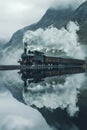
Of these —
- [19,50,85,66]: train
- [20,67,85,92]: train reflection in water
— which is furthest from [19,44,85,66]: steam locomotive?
[20,67,85,92]: train reflection in water

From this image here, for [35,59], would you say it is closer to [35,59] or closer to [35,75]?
[35,59]

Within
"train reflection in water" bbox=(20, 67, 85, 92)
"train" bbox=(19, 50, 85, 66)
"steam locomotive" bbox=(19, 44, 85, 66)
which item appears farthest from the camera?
"steam locomotive" bbox=(19, 44, 85, 66)

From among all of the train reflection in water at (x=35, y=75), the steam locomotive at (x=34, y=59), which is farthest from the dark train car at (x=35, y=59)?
the train reflection in water at (x=35, y=75)

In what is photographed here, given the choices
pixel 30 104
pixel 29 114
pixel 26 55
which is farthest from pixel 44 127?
pixel 26 55

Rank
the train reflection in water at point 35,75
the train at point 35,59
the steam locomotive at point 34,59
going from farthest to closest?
the steam locomotive at point 34,59
the train at point 35,59
the train reflection in water at point 35,75

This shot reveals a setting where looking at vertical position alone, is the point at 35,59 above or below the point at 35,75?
below

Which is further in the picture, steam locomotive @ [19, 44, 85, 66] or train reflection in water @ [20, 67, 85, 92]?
steam locomotive @ [19, 44, 85, 66]

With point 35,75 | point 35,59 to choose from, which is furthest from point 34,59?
point 35,75

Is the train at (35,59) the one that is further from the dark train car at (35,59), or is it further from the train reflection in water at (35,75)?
the train reflection in water at (35,75)

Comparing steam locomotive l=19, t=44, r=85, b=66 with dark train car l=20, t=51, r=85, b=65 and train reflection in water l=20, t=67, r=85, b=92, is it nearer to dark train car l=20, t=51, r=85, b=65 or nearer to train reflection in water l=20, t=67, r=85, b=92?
dark train car l=20, t=51, r=85, b=65

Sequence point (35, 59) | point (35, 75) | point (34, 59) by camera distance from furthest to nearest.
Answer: point (35, 59), point (34, 59), point (35, 75)

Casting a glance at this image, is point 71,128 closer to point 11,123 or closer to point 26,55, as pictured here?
point 11,123
